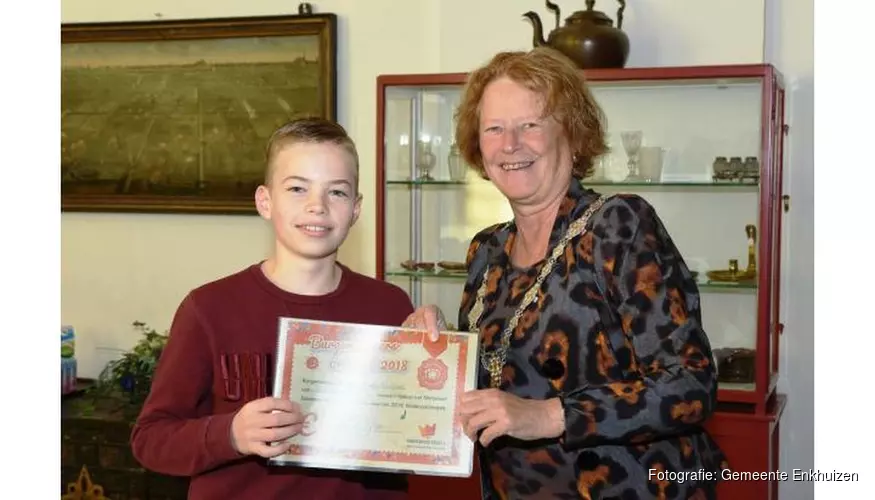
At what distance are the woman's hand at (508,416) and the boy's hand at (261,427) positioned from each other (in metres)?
0.31

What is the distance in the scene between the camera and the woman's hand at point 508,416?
5.67 ft

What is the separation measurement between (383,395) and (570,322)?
1.18ft

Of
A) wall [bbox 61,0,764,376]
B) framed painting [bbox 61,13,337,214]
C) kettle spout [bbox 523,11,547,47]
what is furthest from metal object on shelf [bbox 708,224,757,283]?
framed painting [bbox 61,13,337,214]

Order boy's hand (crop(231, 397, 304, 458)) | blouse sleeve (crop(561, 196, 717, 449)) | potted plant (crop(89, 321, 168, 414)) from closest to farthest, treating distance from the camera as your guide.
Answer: boy's hand (crop(231, 397, 304, 458)), blouse sleeve (crop(561, 196, 717, 449)), potted plant (crop(89, 321, 168, 414))

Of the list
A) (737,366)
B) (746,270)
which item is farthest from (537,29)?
(737,366)

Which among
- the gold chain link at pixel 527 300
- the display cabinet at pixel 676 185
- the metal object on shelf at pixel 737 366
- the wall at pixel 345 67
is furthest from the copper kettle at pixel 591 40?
the gold chain link at pixel 527 300

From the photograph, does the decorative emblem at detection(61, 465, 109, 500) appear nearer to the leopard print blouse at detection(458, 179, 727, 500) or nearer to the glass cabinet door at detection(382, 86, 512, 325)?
the glass cabinet door at detection(382, 86, 512, 325)

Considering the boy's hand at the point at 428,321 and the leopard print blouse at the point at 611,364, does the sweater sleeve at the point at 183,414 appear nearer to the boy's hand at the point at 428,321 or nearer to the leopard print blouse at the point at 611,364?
the boy's hand at the point at 428,321

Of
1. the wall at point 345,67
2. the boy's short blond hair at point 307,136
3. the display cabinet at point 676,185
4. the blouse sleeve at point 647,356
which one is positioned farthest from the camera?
the wall at point 345,67

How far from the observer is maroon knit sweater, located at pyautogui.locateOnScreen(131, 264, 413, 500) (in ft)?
5.69

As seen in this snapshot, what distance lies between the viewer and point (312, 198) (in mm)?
1831

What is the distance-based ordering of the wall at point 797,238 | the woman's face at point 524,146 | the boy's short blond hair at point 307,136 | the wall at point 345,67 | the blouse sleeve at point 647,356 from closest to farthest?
the blouse sleeve at point 647,356, the boy's short blond hair at point 307,136, the woman's face at point 524,146, the wall at point 797,238, the wall at point 345,67

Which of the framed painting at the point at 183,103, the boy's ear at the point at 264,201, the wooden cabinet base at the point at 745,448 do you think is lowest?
the wooden cabinet base at the point at 745,448

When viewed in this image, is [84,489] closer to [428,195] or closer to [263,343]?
[428,195]
